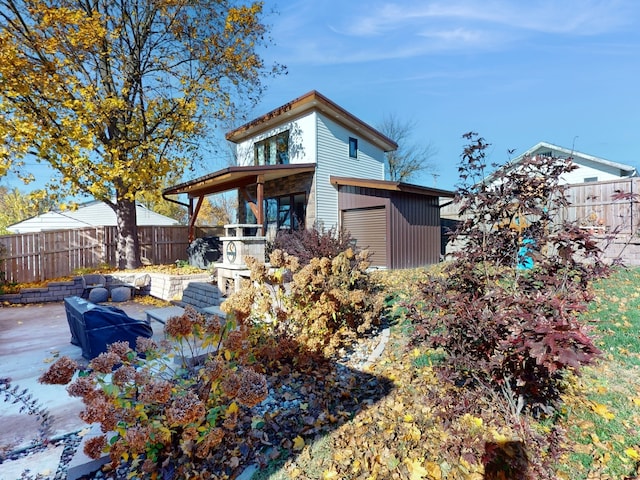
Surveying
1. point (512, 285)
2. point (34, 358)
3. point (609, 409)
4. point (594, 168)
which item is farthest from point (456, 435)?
point (594, 168)

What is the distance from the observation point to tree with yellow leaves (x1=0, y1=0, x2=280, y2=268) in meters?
7.98

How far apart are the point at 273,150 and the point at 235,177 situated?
3.63 meters

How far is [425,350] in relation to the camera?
3568mm

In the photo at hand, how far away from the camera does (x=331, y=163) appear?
1154cm

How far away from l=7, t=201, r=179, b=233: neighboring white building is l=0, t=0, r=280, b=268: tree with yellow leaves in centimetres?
921

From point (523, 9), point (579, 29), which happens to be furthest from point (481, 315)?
point (579, 29)

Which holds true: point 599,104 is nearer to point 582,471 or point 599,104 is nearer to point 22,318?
point 582,471

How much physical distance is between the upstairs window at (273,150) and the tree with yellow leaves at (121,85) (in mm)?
1700

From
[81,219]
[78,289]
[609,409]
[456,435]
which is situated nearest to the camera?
[456,435]

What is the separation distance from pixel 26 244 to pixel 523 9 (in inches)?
537

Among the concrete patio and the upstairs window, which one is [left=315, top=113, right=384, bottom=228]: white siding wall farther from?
the concrete patio

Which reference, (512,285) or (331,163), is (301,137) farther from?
(512,285)

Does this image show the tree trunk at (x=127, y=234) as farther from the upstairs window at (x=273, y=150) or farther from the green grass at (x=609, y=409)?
the green grass at (x=609, y=409)

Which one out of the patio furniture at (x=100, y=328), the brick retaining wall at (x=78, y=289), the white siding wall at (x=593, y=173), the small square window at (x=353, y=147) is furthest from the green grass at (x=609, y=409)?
the white siding wall at (x=593, y=173)
